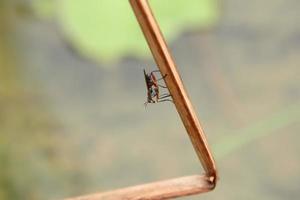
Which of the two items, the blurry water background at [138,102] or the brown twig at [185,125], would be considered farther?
the blurry water background at [138,102]

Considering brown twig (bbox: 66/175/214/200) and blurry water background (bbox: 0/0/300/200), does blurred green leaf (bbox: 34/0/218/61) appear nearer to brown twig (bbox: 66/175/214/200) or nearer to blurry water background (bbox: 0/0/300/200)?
blurry water background (bbox: 0/0/300/200)

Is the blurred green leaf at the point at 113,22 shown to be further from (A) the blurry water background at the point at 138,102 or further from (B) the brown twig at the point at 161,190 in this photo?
(B) the brown twig at the point at 161,190

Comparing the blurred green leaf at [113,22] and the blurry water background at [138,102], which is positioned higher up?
the blurred green leaf at [113,22]

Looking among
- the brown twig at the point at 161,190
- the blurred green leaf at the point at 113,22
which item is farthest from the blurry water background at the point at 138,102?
the brown twig at the point at 161,190

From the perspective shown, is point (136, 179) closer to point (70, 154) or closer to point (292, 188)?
point (70, 154)

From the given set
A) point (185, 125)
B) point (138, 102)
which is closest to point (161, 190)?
point (185, 125)

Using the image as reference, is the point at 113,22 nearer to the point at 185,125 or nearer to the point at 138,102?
the point at 138,102

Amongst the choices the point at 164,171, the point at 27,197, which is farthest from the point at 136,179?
the point at 27,197
